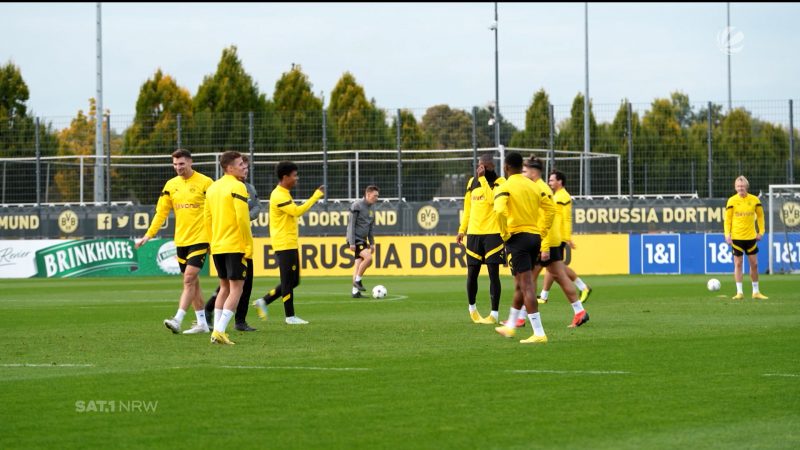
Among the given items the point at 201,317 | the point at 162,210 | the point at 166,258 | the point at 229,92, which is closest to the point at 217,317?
the point at 201,317

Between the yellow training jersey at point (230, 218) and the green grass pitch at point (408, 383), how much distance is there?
43.6 inches

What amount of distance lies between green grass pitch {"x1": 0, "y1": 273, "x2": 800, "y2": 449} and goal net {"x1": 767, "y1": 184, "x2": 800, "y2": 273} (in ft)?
49.9

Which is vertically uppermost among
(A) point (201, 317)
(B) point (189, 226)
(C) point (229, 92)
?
(C) point (229, 92)

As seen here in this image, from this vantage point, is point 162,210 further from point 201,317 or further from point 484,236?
point 484,236

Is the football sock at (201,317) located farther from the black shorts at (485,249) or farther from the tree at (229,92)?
the tree at (229,92)

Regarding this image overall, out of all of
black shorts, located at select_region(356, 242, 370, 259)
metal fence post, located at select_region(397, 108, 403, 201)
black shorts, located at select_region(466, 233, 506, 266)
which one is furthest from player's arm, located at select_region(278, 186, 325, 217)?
metal fence post, located at select_region(397, 108, 403, 201)

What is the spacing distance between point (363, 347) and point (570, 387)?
3.67m

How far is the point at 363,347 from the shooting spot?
12453 mm

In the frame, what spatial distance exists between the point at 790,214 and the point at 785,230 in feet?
1.91

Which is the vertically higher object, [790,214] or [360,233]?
[790,214]

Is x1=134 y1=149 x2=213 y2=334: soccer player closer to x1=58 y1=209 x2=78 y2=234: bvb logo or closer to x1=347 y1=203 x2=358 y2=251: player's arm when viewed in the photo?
x1=347 y1=203 x2=358 y2=251: player's arm

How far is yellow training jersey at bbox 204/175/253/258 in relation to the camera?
13.4 metres

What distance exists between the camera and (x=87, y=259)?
118ft

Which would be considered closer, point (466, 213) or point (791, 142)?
point (466, 213)
